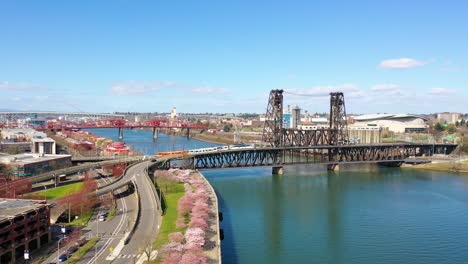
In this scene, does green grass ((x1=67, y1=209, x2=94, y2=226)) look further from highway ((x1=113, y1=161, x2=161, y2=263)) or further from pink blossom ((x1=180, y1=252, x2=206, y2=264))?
pink blossom ((x1=180, y1=252, x2=206, y2=264))

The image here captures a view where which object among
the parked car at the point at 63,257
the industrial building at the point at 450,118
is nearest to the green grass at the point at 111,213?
the parked car at the point at 63,257

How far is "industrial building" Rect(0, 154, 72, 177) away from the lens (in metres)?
28.6

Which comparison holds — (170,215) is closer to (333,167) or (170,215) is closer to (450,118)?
(333,167)

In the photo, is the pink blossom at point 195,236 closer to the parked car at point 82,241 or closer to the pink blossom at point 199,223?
the pink blossom at point 199,223

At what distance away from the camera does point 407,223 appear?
864 inches

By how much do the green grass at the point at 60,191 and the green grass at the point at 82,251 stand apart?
8.38 metres

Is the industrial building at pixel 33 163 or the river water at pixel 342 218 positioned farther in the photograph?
the industrial building at pixel 33 163

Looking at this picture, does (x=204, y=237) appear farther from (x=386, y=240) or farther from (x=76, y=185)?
(x=76, y=185)

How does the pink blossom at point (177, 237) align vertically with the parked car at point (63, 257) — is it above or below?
above

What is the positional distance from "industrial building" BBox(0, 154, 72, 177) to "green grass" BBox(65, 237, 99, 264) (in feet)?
51.2

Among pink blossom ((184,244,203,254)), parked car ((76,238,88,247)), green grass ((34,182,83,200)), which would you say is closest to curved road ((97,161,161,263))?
pink blossom ((184,244,203,254))

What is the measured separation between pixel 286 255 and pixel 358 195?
14.3 metres

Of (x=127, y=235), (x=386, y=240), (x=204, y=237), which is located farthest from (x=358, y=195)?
(x=127, y=235)

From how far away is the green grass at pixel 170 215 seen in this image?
50.7 feet
